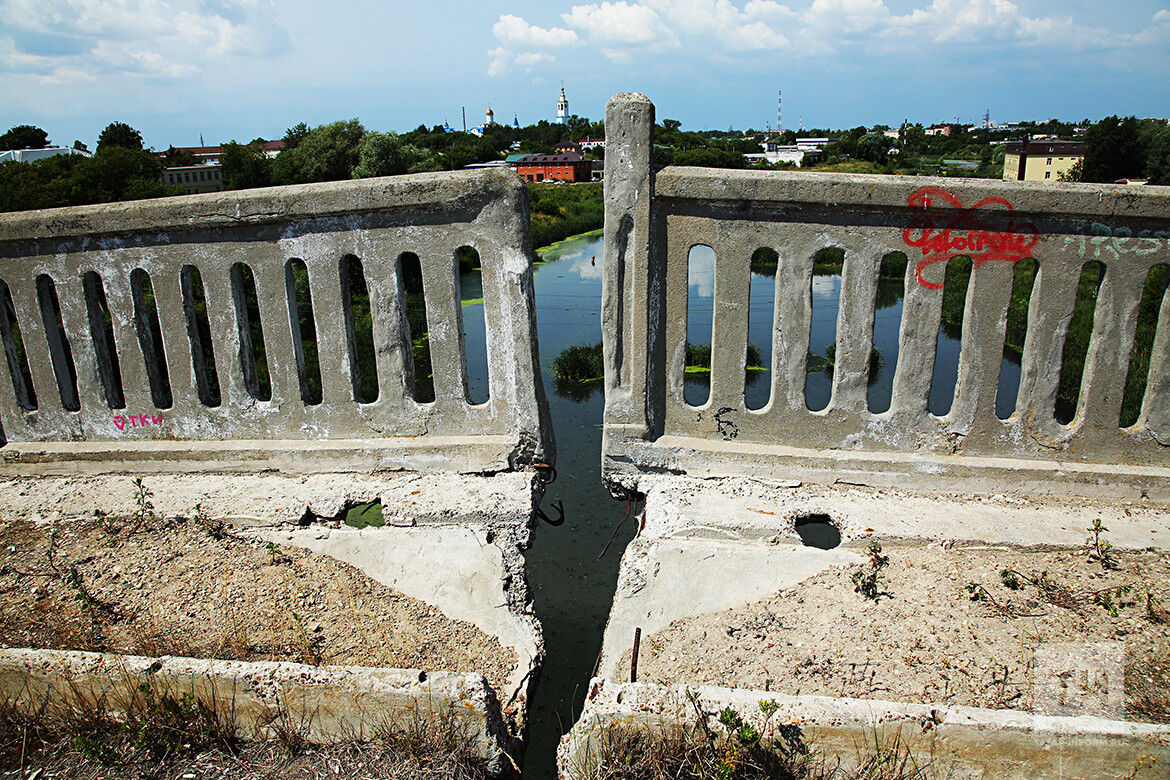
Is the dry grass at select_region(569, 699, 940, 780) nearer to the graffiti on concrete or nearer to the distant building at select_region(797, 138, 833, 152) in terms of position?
the graffiti on concrete

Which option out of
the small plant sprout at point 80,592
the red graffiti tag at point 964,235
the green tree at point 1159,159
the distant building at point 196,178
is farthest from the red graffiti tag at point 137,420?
the distant building at point 196,178

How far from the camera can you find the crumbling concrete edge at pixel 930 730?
8.37 ft

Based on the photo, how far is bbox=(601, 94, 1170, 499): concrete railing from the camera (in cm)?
389

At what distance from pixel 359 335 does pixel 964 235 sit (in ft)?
43.4

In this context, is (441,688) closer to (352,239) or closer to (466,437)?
(466,437)

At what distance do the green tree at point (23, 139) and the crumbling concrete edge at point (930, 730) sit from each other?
75881 millimetres

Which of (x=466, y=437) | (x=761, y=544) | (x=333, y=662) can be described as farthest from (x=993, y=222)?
(x=333, y=662)

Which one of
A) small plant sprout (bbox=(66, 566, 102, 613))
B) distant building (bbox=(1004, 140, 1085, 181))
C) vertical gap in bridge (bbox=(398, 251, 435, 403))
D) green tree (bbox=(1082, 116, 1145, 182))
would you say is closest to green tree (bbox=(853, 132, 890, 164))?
distant building (bbox=(1004, 140, 1085, 181))

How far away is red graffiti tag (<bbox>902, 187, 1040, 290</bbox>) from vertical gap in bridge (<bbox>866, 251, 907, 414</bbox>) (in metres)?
2.01

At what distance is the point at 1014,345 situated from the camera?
16375 mm

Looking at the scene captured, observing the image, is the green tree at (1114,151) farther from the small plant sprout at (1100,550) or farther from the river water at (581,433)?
the small plant sprout at (1100,550)

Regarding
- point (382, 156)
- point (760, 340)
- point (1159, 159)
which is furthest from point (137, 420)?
point (1159, 159)

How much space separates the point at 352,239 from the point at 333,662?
2278 millimetres

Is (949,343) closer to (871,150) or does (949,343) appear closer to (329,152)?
(329,152)
